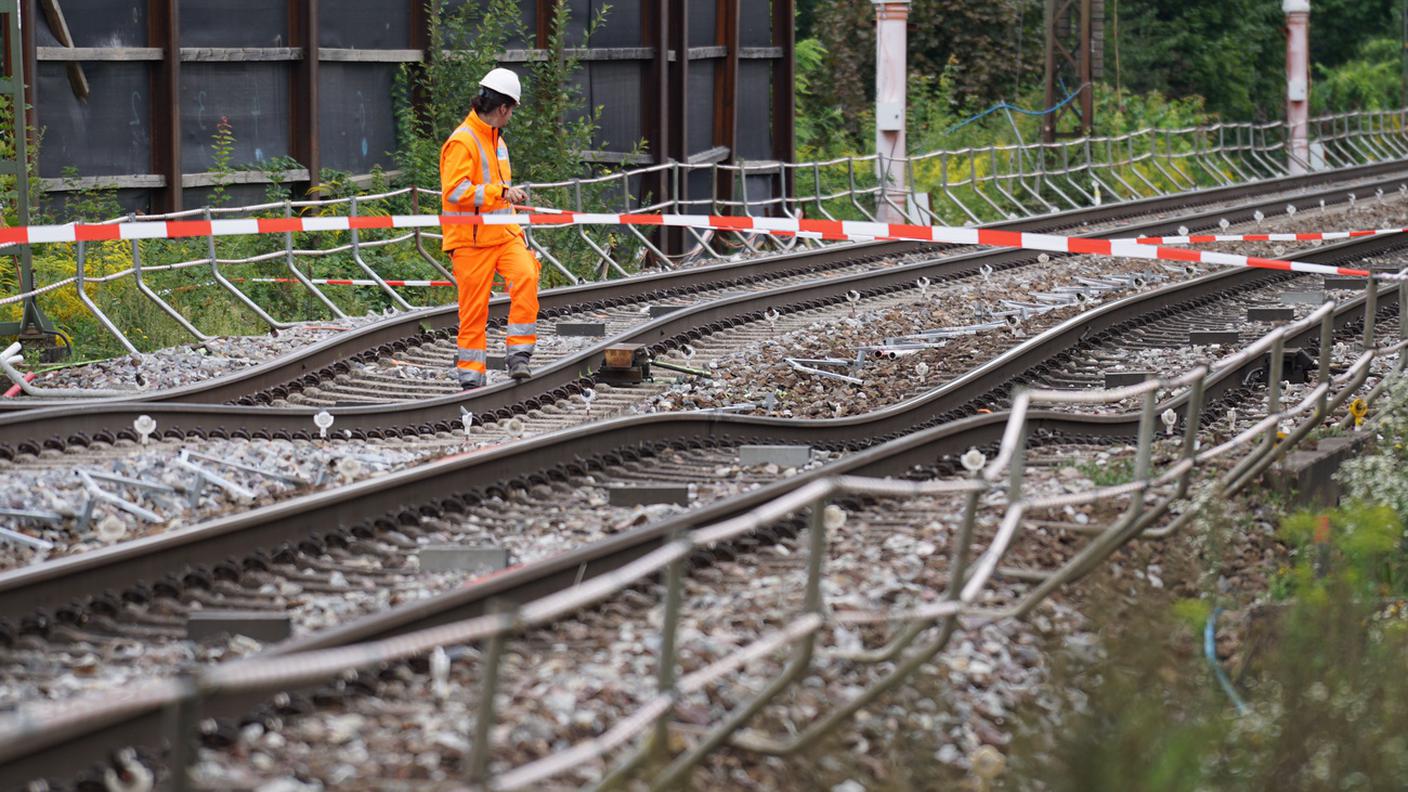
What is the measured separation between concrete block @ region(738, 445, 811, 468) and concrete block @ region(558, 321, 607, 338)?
4.31 metres

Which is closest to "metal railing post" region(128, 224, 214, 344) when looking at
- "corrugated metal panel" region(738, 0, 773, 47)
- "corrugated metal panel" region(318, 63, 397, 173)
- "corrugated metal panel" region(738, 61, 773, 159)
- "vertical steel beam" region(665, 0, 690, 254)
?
"corrugated metal panel" region(318, 63, 397, 173)

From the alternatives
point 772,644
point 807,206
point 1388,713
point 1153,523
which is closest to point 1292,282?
point 807,206

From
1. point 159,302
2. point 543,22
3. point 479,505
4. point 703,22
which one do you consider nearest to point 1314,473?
point 479,505

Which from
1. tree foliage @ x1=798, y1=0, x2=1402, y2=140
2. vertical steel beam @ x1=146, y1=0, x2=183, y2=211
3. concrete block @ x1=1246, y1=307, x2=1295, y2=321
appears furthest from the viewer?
tree foliage @ x1=798, y1=0, x2=1402, y2=140

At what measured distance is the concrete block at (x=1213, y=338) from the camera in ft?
46.5

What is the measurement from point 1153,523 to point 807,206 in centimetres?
1683

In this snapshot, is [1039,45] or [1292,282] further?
[1039,45]

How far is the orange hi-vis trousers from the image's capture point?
11.6 meters

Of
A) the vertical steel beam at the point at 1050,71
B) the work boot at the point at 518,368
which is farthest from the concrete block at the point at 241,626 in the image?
the vertical steel beam at the point at 1050,71

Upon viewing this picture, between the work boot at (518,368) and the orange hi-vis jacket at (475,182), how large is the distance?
2.31ft

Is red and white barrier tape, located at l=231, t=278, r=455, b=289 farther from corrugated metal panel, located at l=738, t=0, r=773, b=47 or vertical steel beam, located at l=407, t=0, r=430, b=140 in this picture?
corrugated metal panel, located at l=738, t=0, r=773, b=47

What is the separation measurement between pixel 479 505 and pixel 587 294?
23.2 feet

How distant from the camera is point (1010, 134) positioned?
31750 mm

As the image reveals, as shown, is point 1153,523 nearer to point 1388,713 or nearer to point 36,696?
point 1388,713
